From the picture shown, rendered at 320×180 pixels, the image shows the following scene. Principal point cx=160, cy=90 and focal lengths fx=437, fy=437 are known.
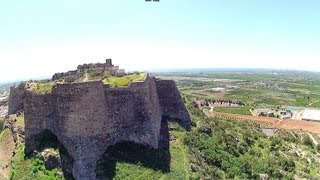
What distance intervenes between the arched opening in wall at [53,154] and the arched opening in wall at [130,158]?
2.31 m

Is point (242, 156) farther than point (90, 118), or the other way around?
point (242, 156)

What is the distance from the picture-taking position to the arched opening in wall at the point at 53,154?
1168 inches

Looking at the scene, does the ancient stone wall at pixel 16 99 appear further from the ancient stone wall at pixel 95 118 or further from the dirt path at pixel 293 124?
the dirt path at pixel 293 124

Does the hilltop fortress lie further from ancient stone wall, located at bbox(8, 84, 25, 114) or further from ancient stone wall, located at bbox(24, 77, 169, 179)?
ancient stone wall, located at bbox(8, 84, 25, 114)

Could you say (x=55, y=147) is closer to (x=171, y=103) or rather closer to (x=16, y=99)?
(x=171, y=103)

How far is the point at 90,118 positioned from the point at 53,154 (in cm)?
413

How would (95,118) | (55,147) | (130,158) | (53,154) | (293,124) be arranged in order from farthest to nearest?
(293,124)
(55,147)
(53,154)
(130,158)
(95,118)

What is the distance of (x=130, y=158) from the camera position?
96.4ft

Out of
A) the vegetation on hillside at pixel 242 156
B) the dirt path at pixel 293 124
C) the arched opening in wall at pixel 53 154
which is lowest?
the dirt path at pixel 293 124

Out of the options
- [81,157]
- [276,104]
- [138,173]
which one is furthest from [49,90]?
[276,104]

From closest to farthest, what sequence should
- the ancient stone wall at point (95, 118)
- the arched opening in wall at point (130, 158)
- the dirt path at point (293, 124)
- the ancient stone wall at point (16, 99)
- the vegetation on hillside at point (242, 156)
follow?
the arched opening in wall at point (130, 158)
the ancient stone wall at point (95, 118)
the vegetation on hillside at point (242, 156)
the ancient stone wall at point (16, 99)
the dirt path at point (293, 124)

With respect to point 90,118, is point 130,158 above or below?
below

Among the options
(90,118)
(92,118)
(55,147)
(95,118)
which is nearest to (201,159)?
(95,118)

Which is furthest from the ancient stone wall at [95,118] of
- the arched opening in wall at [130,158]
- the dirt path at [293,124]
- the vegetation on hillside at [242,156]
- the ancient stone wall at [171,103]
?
the dirt path at [293,124]
